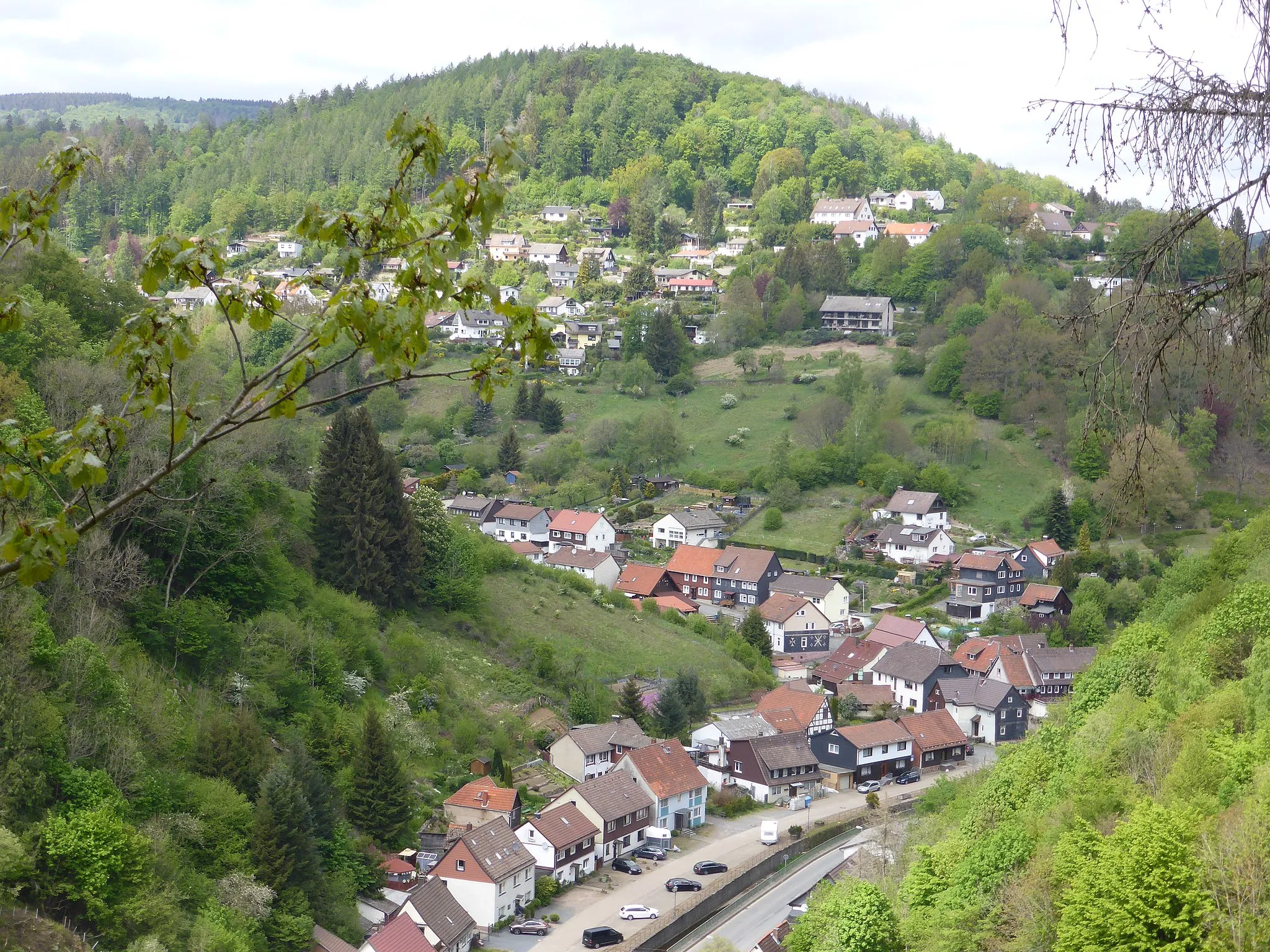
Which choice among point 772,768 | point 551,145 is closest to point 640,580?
point 772,768

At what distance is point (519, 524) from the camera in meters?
41.2

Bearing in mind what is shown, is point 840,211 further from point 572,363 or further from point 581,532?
point 581,532

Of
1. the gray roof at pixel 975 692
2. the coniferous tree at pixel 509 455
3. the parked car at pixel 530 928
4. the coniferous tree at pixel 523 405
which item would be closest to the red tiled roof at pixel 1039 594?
the gray roof at pixel 975 692

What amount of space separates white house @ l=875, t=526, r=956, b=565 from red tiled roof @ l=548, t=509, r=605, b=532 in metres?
9.84

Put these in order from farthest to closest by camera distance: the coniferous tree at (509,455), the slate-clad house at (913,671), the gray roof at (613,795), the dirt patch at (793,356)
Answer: the dirt patch at (793,356)
the coniferous tree at (509,455)
the slate-clad house at (913,671)
the gray roof at (613,795)

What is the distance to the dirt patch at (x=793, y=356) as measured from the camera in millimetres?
54969

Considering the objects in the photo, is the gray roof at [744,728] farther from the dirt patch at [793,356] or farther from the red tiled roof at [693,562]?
the dirt patch at [793,356]

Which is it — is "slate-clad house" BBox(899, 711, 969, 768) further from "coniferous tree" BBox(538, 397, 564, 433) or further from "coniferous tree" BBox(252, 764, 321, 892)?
"coniferous tree" BBox(538, 397, 564, 433)

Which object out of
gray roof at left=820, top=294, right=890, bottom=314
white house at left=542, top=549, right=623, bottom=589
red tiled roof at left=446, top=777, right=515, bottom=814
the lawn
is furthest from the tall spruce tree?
gray roof at left=820, top=294, right=890, bottom=314

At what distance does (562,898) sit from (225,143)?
319 ft

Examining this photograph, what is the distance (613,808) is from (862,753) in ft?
24.4

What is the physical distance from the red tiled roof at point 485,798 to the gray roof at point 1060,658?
16947 mm

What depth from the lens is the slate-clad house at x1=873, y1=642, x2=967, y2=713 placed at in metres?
30.3

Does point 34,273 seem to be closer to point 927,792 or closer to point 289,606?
point 289,606
